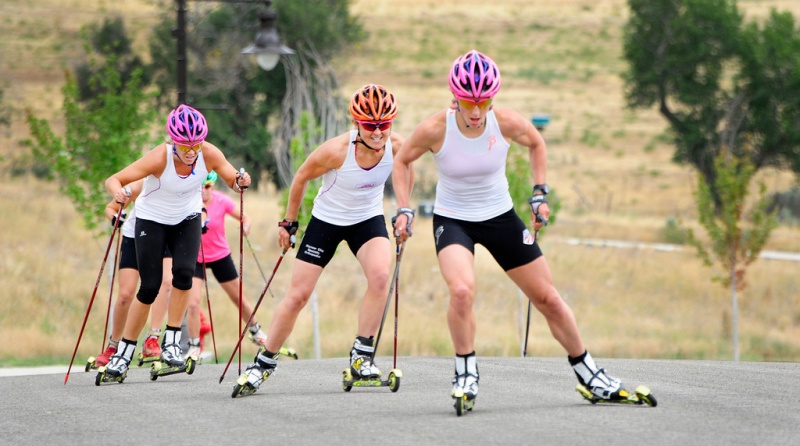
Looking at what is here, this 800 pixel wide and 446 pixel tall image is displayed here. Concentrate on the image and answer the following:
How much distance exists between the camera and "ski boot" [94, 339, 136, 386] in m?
10.1

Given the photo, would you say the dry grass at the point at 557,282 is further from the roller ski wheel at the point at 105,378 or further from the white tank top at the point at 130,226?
the roller ski wheel at the point at 105,378

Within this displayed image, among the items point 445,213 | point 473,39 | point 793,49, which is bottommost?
point 445,213

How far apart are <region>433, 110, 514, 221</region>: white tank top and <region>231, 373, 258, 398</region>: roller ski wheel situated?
2105 mm

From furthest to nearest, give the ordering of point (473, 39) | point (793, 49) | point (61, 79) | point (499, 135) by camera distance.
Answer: point (473, 39)
point (61, 79)
point (793, 49)
point (499, 135)

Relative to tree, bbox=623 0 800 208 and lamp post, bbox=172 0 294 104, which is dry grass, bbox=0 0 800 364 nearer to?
tree, bbox=623 0 800 208

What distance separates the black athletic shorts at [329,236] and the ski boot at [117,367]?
2274 millimetres

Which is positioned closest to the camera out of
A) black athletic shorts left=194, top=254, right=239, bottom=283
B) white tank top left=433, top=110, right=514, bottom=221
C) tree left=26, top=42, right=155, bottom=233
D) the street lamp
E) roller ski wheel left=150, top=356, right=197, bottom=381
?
white tank top left=433, top=110, right=514, bottom=221

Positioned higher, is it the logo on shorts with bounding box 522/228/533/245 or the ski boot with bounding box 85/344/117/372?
the logo on shorts with bounding box 522/228/533/245

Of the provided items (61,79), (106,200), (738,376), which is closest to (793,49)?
A: (106,200)

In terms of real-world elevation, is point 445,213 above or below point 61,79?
below

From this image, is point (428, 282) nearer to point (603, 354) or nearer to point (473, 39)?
point (603, 354)

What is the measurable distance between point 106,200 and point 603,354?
9476mm

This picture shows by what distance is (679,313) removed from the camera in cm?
2712

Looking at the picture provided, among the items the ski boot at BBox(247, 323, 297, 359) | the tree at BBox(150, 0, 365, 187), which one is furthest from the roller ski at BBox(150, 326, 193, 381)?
the tree at BBox(150, 0, 365, 187)
